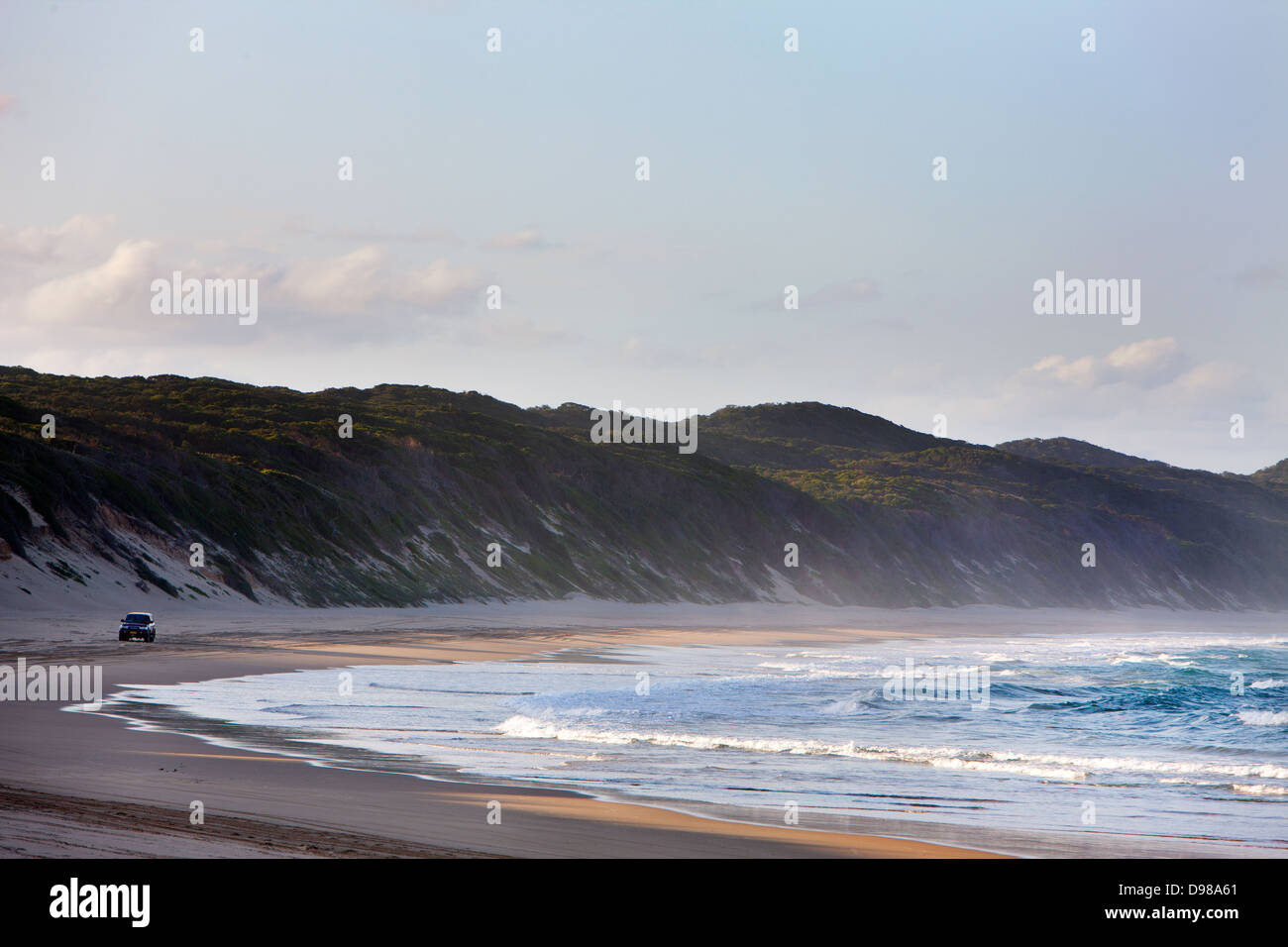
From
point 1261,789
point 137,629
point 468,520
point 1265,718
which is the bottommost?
point 1265,718

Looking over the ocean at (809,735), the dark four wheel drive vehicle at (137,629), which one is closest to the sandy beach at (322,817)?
the ocean at (809,735)

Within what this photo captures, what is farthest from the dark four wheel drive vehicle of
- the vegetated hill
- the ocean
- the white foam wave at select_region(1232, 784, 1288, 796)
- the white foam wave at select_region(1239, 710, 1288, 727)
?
the white foam wave at select_region(1239, 710, 1288, 727)

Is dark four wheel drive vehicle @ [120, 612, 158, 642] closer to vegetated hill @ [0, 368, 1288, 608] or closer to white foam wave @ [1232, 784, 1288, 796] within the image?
vegetated hill @ [0, 368, 1288, 608]

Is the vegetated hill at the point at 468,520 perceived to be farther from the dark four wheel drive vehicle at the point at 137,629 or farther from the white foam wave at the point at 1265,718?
the white foam wave at the point at 1265,718

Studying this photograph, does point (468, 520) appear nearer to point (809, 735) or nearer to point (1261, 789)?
point (809, 735)

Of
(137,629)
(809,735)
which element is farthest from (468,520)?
(809,735)
